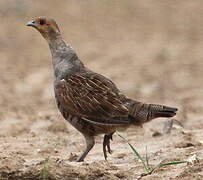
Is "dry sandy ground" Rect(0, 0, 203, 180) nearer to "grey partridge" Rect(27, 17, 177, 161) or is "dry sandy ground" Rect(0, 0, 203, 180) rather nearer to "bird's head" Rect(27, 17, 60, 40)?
"grey partridge" Rect(27, 17, 177, 161)

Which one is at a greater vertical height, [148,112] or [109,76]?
[109,76]

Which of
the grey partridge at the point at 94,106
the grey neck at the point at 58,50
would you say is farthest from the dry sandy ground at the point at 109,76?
the grey neck at the point at 58,50

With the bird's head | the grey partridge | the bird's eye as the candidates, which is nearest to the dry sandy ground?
the grey partridge

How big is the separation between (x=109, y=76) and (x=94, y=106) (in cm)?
667

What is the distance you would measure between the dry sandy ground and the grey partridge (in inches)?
13.9

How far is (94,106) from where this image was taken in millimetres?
7105

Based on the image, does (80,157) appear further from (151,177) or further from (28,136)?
(28,136)

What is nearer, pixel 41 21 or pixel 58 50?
pixel 58 50

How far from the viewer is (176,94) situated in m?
12.2

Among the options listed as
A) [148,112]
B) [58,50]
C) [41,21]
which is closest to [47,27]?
[41,21]

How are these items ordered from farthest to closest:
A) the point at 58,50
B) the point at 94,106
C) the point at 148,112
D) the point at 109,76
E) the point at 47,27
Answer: the point at 109,76 → the point at 47,27 → the point at 58,50 → the point at 94,106 → the point at 148,112

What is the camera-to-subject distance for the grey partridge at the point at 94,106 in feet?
22.6

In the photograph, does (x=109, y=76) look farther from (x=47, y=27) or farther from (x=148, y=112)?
(x=148, y=112)

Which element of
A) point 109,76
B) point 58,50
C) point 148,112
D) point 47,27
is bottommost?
point 148,112
